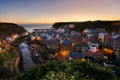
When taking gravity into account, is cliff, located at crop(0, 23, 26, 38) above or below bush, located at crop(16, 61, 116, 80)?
below

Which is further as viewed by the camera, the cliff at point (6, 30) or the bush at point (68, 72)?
the cliff at point (6, 30)

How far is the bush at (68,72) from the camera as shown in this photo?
3.67 metres

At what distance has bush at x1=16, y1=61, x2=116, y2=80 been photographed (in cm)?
367

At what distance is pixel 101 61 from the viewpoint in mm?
19188

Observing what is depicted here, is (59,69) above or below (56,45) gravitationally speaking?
above

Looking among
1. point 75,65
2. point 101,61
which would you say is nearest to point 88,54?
point 101,61

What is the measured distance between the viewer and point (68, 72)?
3.79 m

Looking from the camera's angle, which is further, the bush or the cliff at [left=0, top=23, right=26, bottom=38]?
the cliff at [left=0, top=23, right=26, bottom=38]

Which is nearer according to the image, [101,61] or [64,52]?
[101,61]

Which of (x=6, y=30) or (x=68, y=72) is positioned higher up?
(x=68, y=72)

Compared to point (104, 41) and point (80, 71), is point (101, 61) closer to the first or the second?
point (104, 41)

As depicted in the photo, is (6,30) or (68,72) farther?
(6,30)

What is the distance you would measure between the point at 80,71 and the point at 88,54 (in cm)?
1732

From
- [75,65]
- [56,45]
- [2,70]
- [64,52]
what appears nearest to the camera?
[75,65]
